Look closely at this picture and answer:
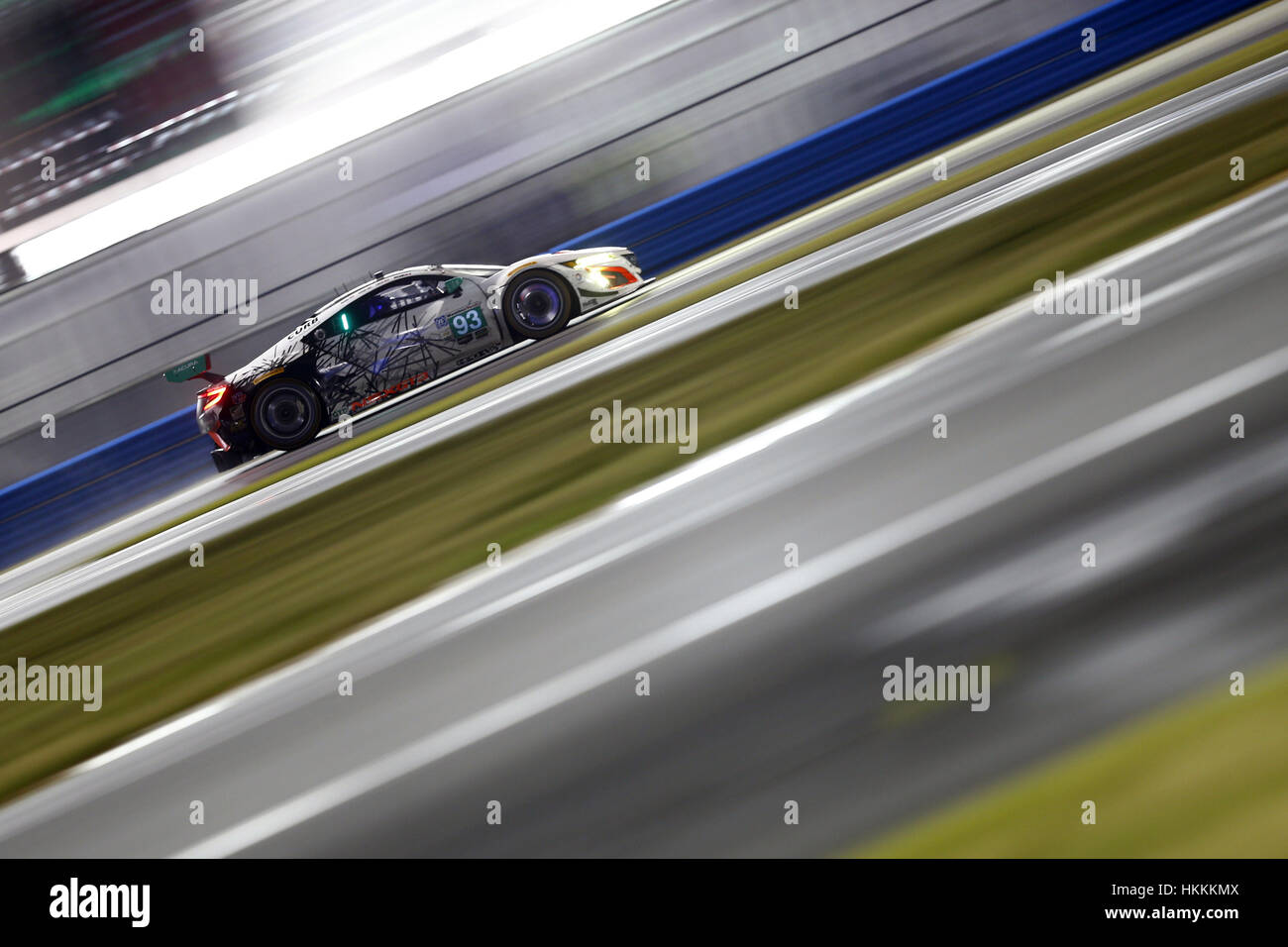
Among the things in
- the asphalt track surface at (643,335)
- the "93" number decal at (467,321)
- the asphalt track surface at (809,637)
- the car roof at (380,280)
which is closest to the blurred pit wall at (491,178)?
the asphalt track surface at (643,335)

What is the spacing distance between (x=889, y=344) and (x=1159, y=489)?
7.61 ft

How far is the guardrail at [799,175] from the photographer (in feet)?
43.8

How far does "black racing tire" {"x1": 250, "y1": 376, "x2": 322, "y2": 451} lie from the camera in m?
9.73

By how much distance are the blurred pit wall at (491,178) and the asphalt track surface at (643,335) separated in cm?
428

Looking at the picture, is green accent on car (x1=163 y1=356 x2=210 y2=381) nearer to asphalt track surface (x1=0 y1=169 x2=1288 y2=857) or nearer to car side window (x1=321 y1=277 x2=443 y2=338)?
car side window (x1=321 y1=277 x2=443 y2=338)

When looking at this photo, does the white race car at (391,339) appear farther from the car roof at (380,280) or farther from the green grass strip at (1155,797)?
the green grass strip at (1155,797)

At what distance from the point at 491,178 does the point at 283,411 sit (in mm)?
6001

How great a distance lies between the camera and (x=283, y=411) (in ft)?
32.0

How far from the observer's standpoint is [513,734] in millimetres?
3168

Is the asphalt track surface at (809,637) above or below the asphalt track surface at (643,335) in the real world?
below

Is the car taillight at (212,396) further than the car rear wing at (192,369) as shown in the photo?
Yes

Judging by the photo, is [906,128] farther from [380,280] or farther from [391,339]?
[391,339]

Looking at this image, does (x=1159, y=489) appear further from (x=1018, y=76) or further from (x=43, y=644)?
(x=1018, y=76)
